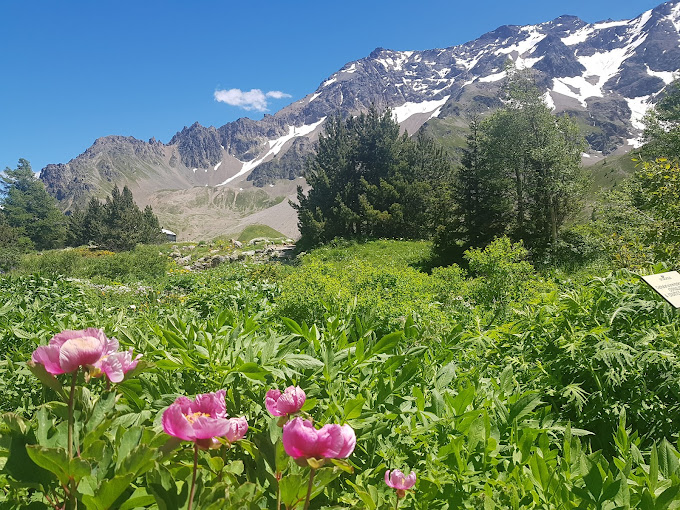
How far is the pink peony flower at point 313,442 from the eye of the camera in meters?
0.78

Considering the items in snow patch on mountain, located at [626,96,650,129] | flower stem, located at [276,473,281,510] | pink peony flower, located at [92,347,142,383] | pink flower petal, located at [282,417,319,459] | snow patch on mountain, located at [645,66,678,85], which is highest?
snow patch on mountain, located at [645,66,678,85]

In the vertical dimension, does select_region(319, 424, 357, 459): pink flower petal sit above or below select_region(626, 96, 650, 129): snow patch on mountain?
below

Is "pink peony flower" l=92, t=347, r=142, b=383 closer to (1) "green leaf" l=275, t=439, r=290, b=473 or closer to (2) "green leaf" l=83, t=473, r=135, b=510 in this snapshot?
(2) "green leaf" l=83, t=473, r=135, b=510

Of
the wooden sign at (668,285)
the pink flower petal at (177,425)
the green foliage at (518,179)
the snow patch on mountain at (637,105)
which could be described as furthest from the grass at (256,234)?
the snow patch on mountain at (637,105)

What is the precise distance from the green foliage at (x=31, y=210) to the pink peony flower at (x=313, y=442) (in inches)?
2156

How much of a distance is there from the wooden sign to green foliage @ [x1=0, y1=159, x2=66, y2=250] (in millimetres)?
54885

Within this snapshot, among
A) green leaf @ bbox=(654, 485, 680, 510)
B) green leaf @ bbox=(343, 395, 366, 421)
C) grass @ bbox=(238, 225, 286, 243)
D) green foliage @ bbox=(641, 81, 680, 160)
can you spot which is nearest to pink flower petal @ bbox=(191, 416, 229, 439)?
green leaf @ bbox=(343, 395, 366, 421)

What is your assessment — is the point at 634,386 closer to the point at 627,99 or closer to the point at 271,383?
the point at 271,383

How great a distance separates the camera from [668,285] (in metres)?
2.03

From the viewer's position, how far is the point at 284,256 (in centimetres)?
2278

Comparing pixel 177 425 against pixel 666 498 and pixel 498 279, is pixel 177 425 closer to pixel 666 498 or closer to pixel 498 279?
pixel 666 498

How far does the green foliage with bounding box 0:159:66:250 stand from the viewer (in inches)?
1923

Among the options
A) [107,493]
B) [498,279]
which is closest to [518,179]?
[498,279]

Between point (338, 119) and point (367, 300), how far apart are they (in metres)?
24.7
